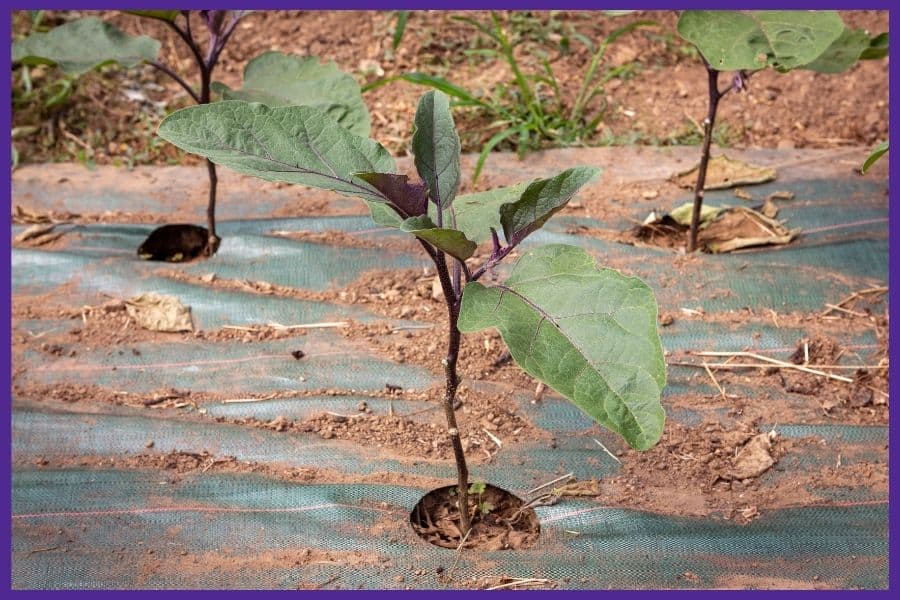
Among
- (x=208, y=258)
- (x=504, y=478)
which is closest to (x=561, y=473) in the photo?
(x=504, y=478)

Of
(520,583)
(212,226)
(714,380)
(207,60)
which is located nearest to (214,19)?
(207,60)

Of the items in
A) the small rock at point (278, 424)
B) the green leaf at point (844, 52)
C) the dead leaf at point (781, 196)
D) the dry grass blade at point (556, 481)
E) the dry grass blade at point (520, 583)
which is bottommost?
the dry grass blade at point (520, 583)

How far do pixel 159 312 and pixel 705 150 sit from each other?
5.99 feet

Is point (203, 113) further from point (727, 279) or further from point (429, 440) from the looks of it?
point (727, 279)

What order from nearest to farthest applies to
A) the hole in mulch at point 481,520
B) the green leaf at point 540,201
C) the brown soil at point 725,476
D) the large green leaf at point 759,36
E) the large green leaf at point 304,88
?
the green leaf at point 540,201 → the hole in mulch at point 481,520 → the brown soil at point 725,476 → the large green leaf at point 759,36 → the large green leaf at point 304,88

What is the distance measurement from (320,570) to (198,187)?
81.4 inches

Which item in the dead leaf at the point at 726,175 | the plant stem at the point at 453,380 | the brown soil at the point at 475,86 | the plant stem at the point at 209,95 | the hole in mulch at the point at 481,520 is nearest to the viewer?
the plant stem at the point at 453,380

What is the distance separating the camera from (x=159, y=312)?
325 centimetres

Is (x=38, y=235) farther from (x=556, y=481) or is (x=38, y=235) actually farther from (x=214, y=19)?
(x=556, y=481)

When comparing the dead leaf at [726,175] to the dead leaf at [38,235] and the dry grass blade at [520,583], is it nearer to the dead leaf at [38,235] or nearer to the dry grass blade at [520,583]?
the dry grass blade at [520,583]

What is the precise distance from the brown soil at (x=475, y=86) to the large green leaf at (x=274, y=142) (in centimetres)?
239

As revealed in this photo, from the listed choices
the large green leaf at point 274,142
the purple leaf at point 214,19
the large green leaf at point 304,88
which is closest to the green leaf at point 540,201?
the large green leaf at point 274,142

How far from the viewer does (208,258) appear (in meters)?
3.52

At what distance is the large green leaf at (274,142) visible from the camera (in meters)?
1.88
